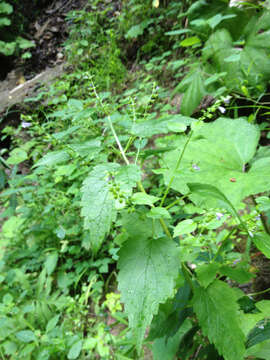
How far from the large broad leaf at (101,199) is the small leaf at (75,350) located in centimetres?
119

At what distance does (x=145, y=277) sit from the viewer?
50 centimetres

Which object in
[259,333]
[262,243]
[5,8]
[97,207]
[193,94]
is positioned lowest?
[259,333]

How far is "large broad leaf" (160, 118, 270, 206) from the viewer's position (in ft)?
2.14

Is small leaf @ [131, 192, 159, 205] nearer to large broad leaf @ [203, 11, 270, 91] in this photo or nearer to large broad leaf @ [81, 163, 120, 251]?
large broad leaf @ [81, 163, 120, 251]

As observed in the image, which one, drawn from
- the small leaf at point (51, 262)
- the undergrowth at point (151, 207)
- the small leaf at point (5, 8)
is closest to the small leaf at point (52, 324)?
the undergrowth at point (151, 207)

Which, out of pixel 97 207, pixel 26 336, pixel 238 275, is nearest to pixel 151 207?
pixel 97 207

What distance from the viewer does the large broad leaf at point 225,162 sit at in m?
0.65

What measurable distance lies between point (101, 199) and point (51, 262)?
161 centimetres

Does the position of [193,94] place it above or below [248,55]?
below

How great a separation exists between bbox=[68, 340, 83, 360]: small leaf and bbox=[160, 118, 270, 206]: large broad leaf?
1207mm

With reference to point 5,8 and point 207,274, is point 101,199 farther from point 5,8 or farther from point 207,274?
point 5,8

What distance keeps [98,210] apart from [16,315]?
1664mm

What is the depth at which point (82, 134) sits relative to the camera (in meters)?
2.41

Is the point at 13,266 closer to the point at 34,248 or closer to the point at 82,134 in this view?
the point at 34,248
